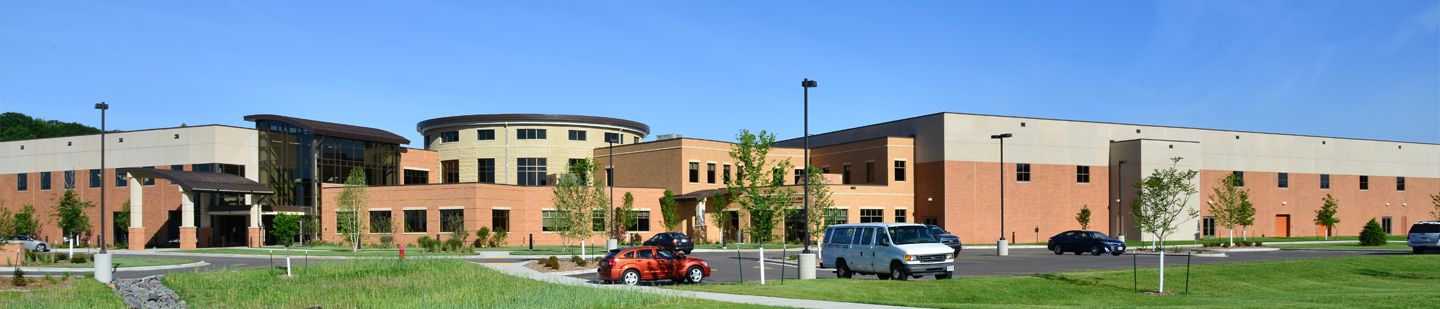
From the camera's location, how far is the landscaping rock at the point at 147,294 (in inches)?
1011

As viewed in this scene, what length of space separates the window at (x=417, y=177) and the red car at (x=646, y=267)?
181ft

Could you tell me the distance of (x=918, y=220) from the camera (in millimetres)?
71688

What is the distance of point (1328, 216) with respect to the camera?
7781 cm

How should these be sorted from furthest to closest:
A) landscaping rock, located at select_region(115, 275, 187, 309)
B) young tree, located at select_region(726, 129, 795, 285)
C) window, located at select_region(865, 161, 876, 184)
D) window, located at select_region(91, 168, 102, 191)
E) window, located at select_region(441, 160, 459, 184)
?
window, located at select_region(441, 160, 459, 184), window, located at select_region(91, 168, 102, 191), window, located at select_region(865, 161, 876, 184), young tree, located at select_region(726, 129, 795, 285), landscaping rock, located at select_region(115, 275, 187, 309)


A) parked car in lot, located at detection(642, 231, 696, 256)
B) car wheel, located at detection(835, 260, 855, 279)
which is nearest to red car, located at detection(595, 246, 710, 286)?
car wheel, located at detection(835, 260, 855, 279)

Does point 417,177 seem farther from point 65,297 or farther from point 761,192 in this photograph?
point 65,297

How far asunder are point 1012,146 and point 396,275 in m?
48.5

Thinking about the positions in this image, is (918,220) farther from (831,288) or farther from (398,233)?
(831,288)

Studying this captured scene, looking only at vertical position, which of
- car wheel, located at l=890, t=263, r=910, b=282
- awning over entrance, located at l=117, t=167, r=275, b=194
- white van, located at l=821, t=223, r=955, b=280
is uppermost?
awning over entrance, located at l=117, t=167, r=275, b=194

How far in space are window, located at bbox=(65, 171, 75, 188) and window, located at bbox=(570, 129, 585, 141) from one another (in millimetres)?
32213

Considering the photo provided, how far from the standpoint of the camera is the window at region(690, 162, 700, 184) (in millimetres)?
73188

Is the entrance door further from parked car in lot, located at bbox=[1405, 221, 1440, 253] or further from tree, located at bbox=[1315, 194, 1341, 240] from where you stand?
parked car in lot, located at bbox=[1405, 221, 1440, 253]

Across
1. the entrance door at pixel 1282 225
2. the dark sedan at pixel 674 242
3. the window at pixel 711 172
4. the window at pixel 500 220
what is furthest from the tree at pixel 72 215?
the entrance door at pixel 1282 225

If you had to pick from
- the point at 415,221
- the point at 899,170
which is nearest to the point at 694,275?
the point at 415,221
